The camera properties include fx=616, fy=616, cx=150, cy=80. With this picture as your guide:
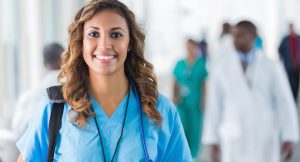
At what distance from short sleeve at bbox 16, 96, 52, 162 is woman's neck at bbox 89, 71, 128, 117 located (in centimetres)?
15

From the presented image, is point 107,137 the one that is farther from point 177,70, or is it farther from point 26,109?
point 177,70

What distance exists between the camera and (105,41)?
1866mm

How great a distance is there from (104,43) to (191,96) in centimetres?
444

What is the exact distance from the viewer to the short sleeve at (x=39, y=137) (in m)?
1.91

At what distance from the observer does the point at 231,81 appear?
4133mm

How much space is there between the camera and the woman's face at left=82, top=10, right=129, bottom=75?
187 cm

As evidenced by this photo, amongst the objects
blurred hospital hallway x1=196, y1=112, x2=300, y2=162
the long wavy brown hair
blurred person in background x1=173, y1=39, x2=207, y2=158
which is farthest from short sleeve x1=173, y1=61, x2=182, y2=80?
the long wavy brown hair

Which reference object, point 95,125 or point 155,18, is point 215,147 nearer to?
point 95,125

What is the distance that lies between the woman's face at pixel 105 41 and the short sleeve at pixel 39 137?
0.20 meters

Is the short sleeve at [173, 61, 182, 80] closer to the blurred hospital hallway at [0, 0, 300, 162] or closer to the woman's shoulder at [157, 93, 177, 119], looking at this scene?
the blurred hospital hallway at [0, 0, 300, 162]

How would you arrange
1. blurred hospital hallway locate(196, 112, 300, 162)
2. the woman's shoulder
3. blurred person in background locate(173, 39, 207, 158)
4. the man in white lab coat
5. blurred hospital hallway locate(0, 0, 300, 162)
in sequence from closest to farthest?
the woman's shoulder
blurred hospital hallway locate(0, 0, 300, 162)
the man in white lab coat
blurred person in background locate(173, 39, 207, 158)
blurred hospital hallway locate(196, 112, 300, 162)

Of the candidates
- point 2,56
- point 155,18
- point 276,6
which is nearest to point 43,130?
point 2,56

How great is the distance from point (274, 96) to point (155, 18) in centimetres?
881

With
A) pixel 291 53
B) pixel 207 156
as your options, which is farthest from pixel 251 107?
pixel 291 53
